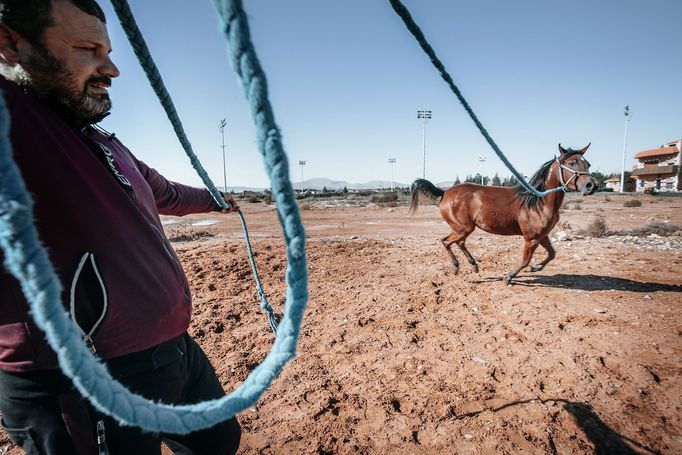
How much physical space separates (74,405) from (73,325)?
623 millimetres

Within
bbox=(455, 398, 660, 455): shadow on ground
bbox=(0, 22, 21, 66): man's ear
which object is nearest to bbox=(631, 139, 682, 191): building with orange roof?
bbox=(455, 398, 660, 455): shadow on ground

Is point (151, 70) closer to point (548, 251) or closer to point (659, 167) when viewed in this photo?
point (548, 251)

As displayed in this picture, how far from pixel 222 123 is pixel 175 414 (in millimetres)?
46009

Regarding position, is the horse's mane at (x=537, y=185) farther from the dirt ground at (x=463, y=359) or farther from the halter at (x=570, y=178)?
the dirt ground at (x=463, y=359)

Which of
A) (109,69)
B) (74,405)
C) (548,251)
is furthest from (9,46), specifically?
(548,251)

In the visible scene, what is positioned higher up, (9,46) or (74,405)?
(9,46)

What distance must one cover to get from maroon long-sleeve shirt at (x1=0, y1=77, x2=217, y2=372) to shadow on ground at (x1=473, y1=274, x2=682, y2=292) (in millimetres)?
5328

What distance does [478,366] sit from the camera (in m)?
3.07

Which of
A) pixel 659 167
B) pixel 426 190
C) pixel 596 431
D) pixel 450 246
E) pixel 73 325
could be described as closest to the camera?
pixel 73 325

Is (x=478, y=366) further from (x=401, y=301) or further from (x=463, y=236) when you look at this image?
(x=463, y=236)

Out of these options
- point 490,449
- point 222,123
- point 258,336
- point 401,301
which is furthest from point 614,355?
point 222,123

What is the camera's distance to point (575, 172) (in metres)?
4.91

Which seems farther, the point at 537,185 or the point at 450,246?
the point at 450,246

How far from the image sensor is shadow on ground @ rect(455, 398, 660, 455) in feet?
6.95
